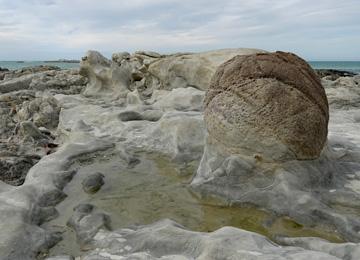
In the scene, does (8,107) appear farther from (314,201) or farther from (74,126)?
(314,201)

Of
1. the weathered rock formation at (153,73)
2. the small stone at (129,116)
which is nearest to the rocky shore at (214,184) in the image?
the small stone at (129,116)

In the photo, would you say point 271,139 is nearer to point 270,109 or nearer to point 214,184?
point 270,109

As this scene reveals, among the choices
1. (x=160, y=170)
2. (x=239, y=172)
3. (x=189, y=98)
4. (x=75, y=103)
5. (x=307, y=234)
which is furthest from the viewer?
(x=75, y=103)

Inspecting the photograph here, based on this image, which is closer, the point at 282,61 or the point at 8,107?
the point at 282,61

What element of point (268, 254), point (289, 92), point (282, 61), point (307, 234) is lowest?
point (307, 234)

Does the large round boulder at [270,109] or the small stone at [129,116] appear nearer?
the large round boulder at [270,109]

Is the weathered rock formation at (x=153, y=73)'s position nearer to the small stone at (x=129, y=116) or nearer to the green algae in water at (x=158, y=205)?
the small stone at (x=129, y=116)

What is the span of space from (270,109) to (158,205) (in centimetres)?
181

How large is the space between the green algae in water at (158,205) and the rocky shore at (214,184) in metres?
0.02

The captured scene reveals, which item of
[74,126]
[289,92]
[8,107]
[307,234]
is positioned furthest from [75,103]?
[307,234]

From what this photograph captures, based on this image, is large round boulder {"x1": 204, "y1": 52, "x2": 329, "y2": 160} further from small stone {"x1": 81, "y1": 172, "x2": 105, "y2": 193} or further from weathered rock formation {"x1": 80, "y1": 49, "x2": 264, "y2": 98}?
weathered rock formation {"x1": 80, "y1": 49, "x2": 264, "y2": 98}

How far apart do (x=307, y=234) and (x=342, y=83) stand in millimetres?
12727

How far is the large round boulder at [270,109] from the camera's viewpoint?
5.08m

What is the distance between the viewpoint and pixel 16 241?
3.73m
